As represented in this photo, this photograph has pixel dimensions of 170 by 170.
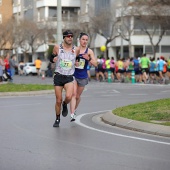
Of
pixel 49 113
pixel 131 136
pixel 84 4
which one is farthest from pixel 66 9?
pixel 131 136

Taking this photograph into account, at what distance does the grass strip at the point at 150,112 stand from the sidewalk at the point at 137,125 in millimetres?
224

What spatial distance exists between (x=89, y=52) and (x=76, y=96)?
1.06m

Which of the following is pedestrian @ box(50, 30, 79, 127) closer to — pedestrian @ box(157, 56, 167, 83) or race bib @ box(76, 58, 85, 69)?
race bib @ box(76, 58, 85, 69)

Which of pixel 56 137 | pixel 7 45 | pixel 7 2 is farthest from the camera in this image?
pixel 7 45

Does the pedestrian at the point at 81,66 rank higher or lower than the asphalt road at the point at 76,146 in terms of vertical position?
higher

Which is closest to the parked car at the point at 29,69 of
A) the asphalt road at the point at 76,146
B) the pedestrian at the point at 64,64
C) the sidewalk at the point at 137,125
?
the asphalt road at the point at 76,146

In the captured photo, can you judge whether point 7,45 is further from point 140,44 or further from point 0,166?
point 0,166

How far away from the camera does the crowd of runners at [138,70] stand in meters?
37.8

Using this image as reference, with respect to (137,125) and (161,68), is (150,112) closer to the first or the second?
(137,125)

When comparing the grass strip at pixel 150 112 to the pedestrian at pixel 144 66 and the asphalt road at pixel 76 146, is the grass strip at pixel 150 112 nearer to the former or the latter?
the asphalt road at pixel 76 146

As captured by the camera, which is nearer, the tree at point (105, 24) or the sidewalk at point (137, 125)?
the sidewalk at point (137, 125)

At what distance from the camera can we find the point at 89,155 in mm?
9539

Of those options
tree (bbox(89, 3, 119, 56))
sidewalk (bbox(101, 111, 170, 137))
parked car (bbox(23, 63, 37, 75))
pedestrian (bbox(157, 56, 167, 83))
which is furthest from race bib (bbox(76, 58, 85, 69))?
parked car (bbox(23, 63, 37, 75))

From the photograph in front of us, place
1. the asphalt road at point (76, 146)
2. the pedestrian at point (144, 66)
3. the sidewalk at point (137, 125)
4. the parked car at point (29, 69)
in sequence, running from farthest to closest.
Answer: the parked car at point (29, 69), the pedestrian at point (144, 66), the sidewalk at point (137, 125), the asphalt road at point (76, 146)
